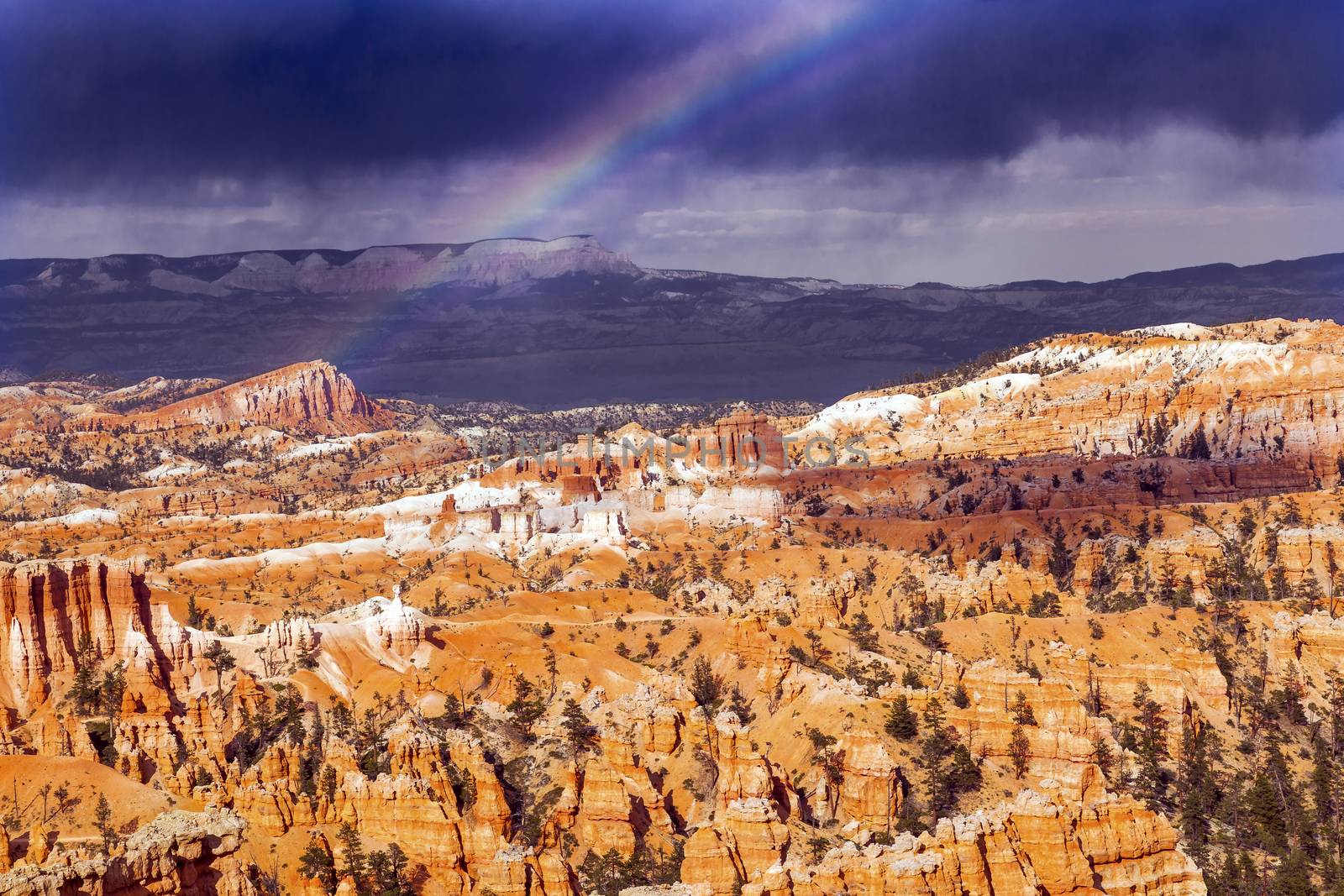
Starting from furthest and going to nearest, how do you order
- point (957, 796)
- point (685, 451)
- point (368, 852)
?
point (685, 451), point (957, 796), point (368, 852)

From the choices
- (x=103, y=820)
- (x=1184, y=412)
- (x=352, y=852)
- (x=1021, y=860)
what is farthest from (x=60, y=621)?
(x=1184, y=412)

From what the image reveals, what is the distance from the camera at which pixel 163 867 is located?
45.3 meters

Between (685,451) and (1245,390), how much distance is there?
65.4 meters

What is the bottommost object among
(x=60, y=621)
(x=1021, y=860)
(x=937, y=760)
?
(x=937, y=760)

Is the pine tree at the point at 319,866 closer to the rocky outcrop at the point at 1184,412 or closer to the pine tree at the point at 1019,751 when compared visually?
the pine tree at the point at 1019,751

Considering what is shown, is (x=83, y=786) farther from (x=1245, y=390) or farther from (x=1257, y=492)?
(x=1245, y=390)

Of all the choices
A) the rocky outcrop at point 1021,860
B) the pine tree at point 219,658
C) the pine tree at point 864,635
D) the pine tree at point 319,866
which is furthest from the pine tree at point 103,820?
the pine tree at point 864,635

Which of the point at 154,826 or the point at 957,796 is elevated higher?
the point at 154,826

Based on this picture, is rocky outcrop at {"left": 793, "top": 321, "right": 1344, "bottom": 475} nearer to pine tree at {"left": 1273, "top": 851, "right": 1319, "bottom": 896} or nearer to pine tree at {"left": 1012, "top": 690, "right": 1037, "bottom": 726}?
pine tree at {"left": 1012, "top": 690, "right": 1037, "bottom": 726}

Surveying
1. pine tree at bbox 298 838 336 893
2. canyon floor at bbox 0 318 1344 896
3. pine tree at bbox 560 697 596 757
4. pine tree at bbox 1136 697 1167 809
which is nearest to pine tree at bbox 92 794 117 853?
canyon floor at bbox 0 318 1344 896

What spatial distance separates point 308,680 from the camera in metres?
81.1

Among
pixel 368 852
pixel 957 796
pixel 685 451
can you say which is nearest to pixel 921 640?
pixel 957 796

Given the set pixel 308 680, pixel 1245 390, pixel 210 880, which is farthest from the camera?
pixel 1245 390

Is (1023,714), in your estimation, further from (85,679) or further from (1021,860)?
(85,679)
